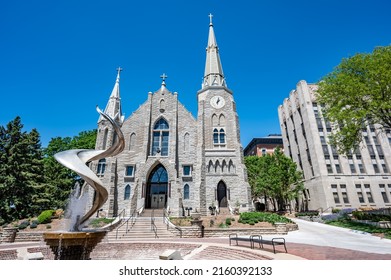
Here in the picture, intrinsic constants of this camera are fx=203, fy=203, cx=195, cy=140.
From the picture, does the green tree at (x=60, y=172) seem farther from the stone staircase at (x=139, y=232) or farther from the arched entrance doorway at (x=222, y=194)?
the arched entrance doorway at (x=222, y=194)

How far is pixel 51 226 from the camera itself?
16.0m

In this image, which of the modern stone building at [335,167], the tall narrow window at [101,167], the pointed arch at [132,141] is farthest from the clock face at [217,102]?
the modern stone building at [335,167]

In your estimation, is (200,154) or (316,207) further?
(316,207)

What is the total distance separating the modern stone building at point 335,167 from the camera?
2995 centimetres

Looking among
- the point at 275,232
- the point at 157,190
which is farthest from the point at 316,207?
the point at 157,190

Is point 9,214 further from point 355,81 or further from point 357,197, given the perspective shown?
point 357,197

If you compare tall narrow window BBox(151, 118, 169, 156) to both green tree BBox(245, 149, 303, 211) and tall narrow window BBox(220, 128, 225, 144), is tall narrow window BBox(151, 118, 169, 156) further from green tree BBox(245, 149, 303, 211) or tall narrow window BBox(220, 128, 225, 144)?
green tree BBox(245, 149, 303, 211)

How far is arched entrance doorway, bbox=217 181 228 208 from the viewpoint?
74.0 ft

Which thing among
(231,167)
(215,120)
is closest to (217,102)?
(215,120)

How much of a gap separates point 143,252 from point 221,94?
71.0 ft

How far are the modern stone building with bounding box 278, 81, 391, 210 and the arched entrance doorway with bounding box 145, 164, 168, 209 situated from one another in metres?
23.3

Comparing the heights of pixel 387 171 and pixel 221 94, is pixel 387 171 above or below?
below

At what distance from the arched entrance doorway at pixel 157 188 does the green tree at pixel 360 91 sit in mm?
17137

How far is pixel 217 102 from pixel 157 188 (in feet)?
43.7
